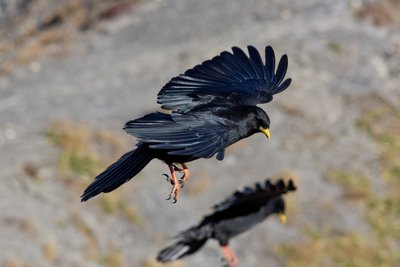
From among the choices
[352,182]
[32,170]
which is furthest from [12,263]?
[352,182]

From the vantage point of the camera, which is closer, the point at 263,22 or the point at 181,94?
the point at 181,94

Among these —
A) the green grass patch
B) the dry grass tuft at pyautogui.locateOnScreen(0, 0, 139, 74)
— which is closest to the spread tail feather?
the green grass patch

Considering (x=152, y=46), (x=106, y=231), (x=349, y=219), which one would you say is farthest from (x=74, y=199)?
(x=152, y=46)

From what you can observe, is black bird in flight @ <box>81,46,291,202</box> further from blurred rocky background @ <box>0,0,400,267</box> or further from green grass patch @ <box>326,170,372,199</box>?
green grass patch @ <box>326,170,372,199</box>

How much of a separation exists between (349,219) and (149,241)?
5.20 metres

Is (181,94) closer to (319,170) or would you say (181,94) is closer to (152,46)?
(319,170)

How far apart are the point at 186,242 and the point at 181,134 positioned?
290 inches

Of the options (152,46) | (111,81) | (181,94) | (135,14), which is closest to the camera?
(181,94)

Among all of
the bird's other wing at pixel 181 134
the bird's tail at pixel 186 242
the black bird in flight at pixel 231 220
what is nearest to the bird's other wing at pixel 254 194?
the black bird in flight at pixel 231 220

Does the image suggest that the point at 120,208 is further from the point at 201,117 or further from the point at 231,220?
the point at 201,117

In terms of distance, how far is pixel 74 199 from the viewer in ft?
79.8

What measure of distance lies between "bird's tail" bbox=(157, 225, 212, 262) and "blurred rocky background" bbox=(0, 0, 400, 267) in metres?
5.32

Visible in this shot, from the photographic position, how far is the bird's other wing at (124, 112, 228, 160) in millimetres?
9273

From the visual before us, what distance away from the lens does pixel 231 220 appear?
16469 millimetres
